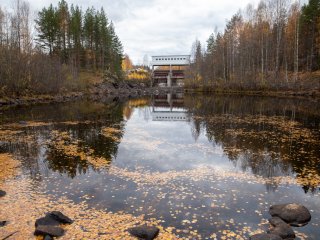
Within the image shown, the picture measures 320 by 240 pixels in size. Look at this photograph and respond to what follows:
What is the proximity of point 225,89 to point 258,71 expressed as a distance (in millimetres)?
9167

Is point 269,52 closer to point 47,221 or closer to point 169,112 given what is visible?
point 169,112

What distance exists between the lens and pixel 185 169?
44.9 ft

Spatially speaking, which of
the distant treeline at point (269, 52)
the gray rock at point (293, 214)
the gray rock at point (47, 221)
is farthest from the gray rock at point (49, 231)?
the distant treeline at point (269, 52)

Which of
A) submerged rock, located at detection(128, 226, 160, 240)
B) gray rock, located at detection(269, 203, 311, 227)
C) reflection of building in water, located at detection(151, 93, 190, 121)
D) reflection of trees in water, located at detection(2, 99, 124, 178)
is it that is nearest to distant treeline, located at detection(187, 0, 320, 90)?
reflection of building in water, located at detection(151, 93, 190, 121)

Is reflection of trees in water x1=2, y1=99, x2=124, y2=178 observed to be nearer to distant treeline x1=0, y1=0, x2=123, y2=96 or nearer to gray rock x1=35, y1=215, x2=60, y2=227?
gray rock x1=35, y1=215, x2=60, y2=227

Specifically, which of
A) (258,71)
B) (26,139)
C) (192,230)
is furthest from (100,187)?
(258,71)

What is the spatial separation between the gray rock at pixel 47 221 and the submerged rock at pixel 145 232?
223 cm

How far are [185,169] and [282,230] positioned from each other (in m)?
6.31

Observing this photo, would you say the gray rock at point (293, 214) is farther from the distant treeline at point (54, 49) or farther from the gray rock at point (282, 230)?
the distant treeline at point (54, 49)

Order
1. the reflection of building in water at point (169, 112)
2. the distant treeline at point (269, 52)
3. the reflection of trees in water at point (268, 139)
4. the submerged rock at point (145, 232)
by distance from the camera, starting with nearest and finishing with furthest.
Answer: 1. the submerged rock at point (145, 232)
2. the reflection of trees in water at point (268, 139)
3. the reflection of building in water at point (169, 112)
4. the distant treeline at point (269, 52)

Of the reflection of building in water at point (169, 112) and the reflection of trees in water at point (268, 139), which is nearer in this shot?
the reflection of trees in water at point (268, 139)

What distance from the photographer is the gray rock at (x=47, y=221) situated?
818 cm

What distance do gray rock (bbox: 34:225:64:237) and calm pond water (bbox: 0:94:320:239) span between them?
6.33ft

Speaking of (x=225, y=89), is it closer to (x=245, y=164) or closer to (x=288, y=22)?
(x=288, y=22)
